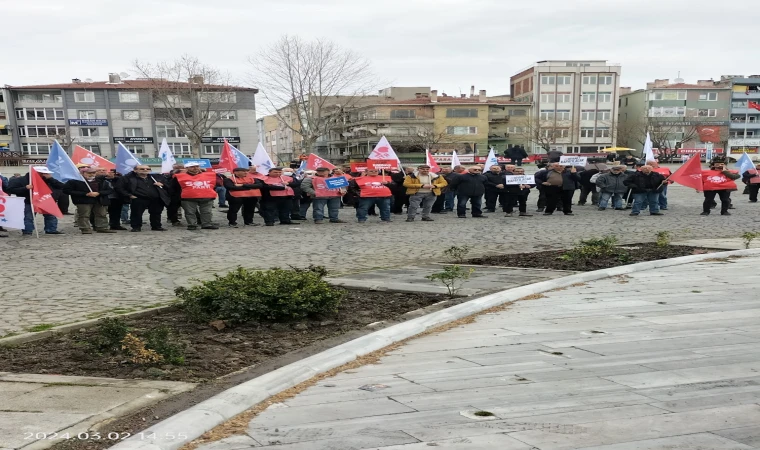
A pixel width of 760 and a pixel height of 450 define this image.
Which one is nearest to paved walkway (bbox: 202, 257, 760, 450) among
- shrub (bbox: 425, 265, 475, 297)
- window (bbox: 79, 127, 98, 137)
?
shrub (bbox: 425, 265, 475, 297)

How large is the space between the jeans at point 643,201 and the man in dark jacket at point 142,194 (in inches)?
491

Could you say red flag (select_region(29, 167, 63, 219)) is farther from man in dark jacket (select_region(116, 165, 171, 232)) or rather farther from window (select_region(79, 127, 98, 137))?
window (select_region(79, 127, 98, 137))

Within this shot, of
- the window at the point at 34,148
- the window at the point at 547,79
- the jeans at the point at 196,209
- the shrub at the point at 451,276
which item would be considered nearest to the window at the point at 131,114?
the window at the point at 34,148

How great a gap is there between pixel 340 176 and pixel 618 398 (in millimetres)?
13019

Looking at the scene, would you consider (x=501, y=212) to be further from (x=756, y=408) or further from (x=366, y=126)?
(x=366, y=126)

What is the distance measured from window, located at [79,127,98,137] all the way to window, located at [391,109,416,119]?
3742cm

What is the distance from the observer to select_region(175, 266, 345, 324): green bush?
5.51 metres

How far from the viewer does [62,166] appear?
14.0 m

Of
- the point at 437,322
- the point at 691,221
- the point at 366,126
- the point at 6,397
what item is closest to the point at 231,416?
the point at 6,397

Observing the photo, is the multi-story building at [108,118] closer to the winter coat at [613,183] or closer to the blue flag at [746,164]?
the blue flag at [746,164]

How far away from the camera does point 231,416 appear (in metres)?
3.44

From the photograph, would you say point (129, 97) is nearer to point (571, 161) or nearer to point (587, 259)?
point (571, 161)

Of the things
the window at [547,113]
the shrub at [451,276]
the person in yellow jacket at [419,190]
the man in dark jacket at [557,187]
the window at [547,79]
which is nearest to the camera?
the shrub at [451,276]

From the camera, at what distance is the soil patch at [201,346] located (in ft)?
14.0
